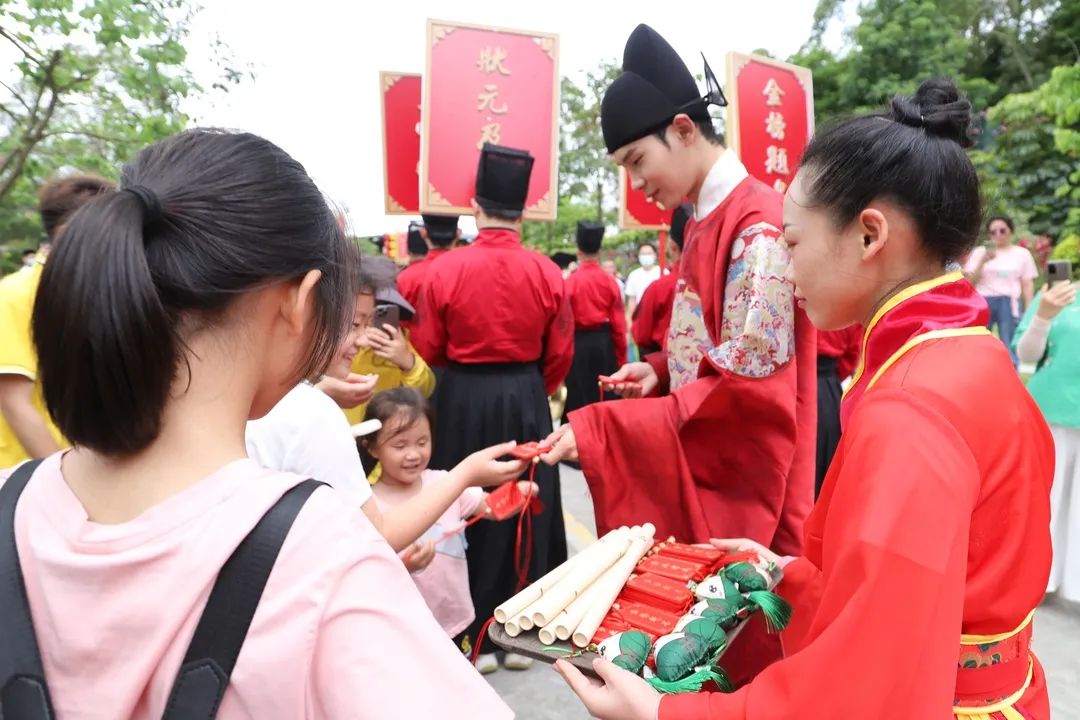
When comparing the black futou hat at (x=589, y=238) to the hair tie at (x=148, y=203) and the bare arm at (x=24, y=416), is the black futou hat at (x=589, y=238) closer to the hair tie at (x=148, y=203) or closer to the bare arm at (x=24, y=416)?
the bare arm at (x=24, y=416)

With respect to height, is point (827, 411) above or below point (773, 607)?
below

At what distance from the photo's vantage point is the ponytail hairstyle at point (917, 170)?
1260mm

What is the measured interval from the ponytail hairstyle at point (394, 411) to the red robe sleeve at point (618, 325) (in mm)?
4197

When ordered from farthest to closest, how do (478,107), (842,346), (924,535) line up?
(478,107) < (842,346) < (924,535)

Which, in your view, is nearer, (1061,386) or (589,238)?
(1061,386)

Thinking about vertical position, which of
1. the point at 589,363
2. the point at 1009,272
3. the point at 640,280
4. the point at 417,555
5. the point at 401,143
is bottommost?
the point at 589,363

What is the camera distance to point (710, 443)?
7.09 feet

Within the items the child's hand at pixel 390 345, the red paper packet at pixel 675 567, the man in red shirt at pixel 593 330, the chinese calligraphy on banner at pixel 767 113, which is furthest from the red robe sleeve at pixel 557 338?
the man in red shirt at pixel 593 330

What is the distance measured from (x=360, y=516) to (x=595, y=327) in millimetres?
6303

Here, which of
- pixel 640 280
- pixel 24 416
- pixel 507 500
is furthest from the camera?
pixel 640 280

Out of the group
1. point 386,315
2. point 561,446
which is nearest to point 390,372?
point 386,315

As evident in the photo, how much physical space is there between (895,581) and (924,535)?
7 cm

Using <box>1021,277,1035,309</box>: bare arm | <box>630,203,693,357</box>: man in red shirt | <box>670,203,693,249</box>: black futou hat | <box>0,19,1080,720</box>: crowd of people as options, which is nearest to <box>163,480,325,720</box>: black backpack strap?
<box>0,19,1080,720</box>: crowd of people

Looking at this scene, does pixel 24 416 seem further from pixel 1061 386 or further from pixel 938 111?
pixel 1061 386
